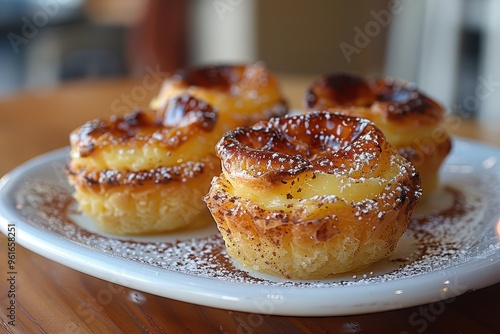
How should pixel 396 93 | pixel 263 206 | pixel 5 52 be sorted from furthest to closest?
pixel 5 52 → pixel 396 93 → pixel 263 206

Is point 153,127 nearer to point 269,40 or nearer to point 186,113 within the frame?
point 186,113

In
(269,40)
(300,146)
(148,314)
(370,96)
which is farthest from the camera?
(269,40)

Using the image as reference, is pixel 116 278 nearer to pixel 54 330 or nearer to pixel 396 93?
pixel 54 330

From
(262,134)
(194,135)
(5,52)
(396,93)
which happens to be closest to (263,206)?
(262,134)

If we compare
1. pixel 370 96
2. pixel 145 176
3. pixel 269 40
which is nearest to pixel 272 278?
pixel 145 176

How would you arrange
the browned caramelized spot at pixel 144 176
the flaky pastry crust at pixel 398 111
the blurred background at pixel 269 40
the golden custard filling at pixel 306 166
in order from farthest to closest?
the blurred background at pixel 269 40 < the flaky pastry crust at pixel 398 111 < the browned caramelized spot at pixel 144 176 < the golden custard filling at pixel 306 166

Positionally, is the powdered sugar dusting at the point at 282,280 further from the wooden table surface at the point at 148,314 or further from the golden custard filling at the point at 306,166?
the golden custard filling at the point at 306,166

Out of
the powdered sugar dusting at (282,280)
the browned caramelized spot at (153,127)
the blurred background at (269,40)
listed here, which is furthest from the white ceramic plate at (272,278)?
the blurred background at (269,40)
